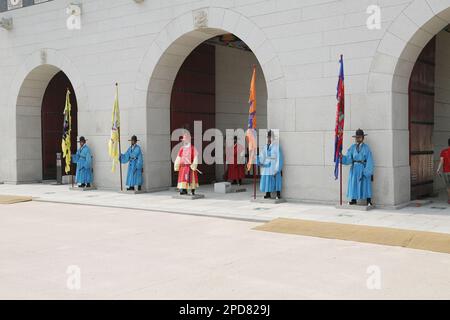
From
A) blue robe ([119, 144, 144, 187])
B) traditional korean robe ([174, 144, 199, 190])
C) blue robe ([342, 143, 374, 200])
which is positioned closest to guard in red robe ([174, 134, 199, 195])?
traditional korean robe ([174, 144, 199, 190])

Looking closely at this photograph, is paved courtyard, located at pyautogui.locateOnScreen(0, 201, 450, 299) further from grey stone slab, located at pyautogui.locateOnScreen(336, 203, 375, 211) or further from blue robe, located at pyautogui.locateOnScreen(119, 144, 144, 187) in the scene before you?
blue robe, located at pyautogui.locateOnScreen(119, 144, 144, 187)

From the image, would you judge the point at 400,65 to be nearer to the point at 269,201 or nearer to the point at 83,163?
the point at 269,201

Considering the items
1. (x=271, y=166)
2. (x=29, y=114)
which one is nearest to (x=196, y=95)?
(x=271, y=166)

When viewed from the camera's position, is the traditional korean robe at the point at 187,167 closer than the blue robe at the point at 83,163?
Yes

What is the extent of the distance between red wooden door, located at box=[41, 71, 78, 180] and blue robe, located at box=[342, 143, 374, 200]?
1207 cm

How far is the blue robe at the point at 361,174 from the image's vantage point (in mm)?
10891

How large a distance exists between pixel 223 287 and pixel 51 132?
51.1 ft

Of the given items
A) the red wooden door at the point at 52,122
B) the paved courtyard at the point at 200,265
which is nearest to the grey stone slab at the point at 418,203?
the paved courtyard at the point at 200,265

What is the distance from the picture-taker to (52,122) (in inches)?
763

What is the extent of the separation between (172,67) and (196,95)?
210 centimetres

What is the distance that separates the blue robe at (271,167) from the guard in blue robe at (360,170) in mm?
1842

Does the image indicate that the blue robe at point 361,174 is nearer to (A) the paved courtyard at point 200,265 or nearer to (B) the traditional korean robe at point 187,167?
(A) the paved courtyard at point 200,265

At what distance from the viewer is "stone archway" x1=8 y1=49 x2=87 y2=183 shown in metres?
17.8
